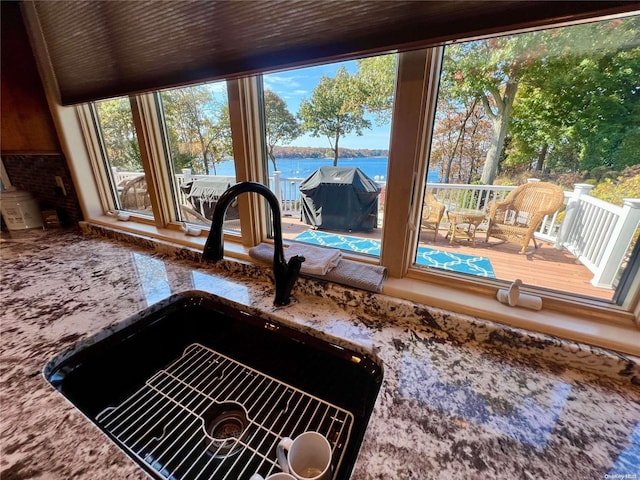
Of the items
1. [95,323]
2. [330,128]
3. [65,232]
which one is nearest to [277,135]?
[330,128]

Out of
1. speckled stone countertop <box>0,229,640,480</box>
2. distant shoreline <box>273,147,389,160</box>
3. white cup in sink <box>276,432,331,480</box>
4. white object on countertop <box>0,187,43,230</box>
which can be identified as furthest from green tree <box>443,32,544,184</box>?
white object on countertop <box>0,187,43,230</box>

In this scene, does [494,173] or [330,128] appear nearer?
[494,173]

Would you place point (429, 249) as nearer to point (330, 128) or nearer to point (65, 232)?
point (330, 128)

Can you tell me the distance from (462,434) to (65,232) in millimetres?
2181

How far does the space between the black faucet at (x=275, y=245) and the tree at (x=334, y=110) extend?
19.5 inches

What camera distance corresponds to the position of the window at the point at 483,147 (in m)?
0.65

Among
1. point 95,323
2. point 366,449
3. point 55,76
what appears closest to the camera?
point 366,449

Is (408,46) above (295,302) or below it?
above

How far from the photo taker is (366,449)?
440 millimetres

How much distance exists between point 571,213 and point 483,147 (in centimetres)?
33

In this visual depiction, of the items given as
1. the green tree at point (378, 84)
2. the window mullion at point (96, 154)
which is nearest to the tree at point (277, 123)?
the green tree at point (378, 84)

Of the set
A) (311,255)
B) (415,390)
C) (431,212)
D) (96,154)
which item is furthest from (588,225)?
(96,154)

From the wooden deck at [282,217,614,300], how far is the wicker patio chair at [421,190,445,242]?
33 mm

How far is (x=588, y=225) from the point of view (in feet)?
2.51
